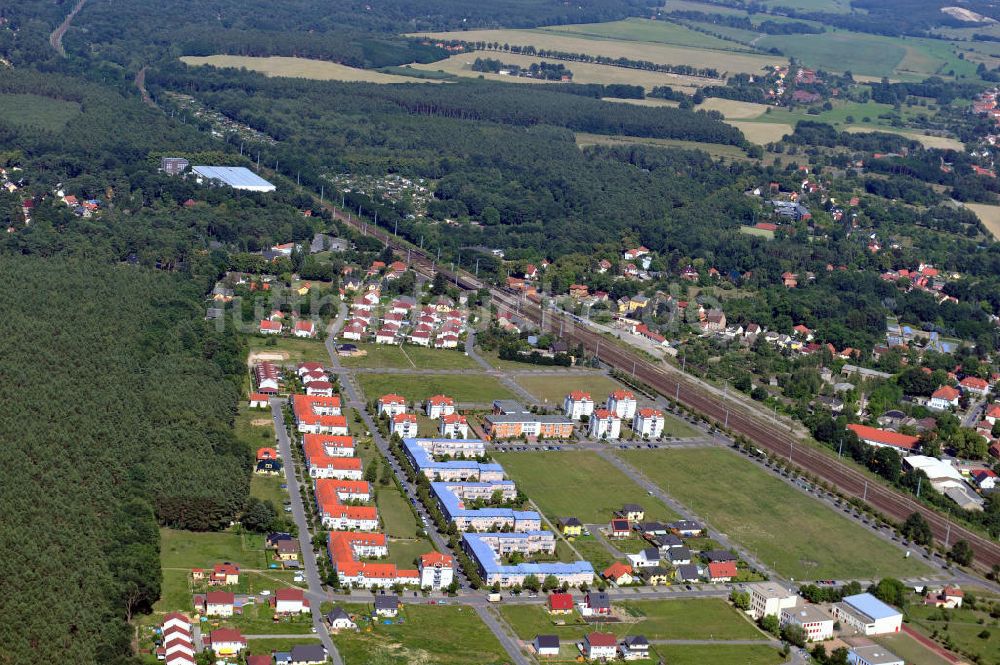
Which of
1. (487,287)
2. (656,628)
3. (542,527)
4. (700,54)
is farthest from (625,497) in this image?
(700,54)

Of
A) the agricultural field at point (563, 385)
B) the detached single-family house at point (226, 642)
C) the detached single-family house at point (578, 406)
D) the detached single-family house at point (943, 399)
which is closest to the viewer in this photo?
the detached single-family house at point (226, 642)

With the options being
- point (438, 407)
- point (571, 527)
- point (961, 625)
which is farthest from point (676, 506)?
point (438, 407)

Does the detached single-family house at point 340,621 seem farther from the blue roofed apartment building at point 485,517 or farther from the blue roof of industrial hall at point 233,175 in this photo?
the blue roof of industrial hall at point 233,175

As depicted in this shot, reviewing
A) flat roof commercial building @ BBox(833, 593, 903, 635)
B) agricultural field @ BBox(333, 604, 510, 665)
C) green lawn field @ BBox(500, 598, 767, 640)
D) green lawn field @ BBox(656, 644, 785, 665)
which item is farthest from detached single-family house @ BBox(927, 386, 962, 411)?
agricultural field @ BBox(333, 604, 510, 665)

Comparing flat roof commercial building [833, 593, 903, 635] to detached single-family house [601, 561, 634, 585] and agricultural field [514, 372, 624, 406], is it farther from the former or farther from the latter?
agricultural field [514, 372, 624, 406]

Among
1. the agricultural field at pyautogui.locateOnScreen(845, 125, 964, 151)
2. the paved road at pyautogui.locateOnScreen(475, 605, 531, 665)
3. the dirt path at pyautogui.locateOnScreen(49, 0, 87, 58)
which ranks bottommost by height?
the paved road at pyautogui.locateOnScreen(475, 605, 531, 665)

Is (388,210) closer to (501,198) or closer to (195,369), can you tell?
(501,198)

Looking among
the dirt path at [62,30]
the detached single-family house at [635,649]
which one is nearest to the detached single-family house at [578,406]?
the detached single-family house at [635,649]
